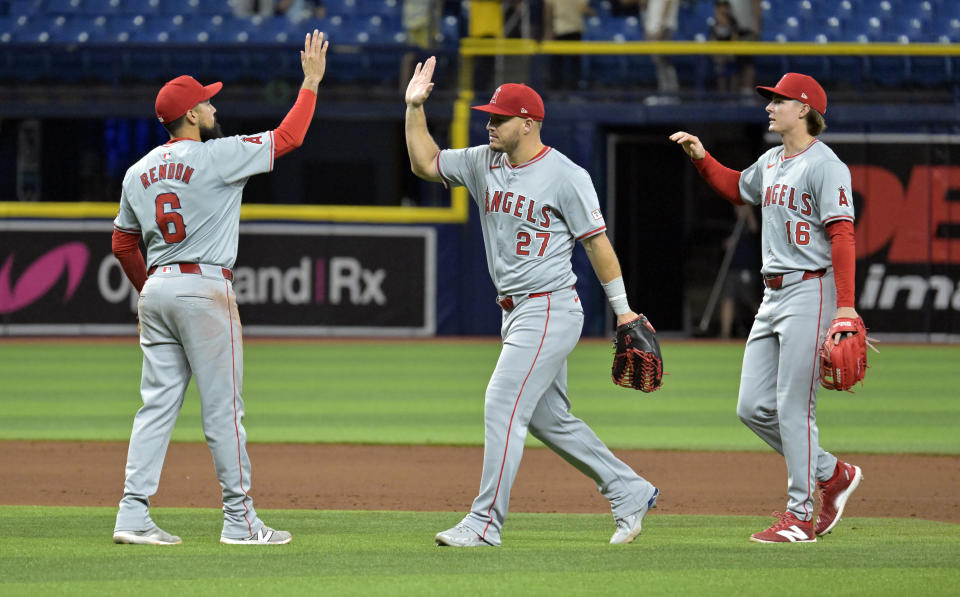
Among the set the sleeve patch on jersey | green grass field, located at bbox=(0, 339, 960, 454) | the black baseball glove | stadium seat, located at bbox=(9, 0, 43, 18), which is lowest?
green grass field, located at bbox=(0, 339, 960, 454)

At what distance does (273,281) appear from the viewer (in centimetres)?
1725

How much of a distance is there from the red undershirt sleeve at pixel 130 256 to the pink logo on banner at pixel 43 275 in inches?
466

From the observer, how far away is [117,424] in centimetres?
1029

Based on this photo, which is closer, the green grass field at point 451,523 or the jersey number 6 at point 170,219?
the green grass field at point 451,523

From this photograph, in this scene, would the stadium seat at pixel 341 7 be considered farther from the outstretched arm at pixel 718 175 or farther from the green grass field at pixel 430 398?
the outstretched arm at pixel 718 175

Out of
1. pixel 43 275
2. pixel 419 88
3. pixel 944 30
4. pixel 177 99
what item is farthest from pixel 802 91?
pixel 944 30

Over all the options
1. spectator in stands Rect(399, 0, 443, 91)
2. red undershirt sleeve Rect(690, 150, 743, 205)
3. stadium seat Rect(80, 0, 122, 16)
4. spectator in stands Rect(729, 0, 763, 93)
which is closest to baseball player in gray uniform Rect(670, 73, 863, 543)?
red undershirt sleeve Rect(690, 150, 743, 205)

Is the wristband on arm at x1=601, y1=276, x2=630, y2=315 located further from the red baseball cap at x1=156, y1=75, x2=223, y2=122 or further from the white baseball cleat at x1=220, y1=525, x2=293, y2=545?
the red baseball cap at x1=156, y1=75, x2=223, y2=122

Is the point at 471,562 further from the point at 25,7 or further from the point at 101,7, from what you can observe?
the point at 25,7

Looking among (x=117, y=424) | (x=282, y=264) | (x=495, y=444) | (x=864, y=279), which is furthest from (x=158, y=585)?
(x=864, y=279)

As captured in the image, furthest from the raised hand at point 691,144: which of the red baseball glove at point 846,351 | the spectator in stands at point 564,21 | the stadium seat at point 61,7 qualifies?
the stadium seat at point 61,7

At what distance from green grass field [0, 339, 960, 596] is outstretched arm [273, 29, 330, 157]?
1.56 metres

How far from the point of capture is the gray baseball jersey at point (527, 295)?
17.7 ft

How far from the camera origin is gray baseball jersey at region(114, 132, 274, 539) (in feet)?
17.5
